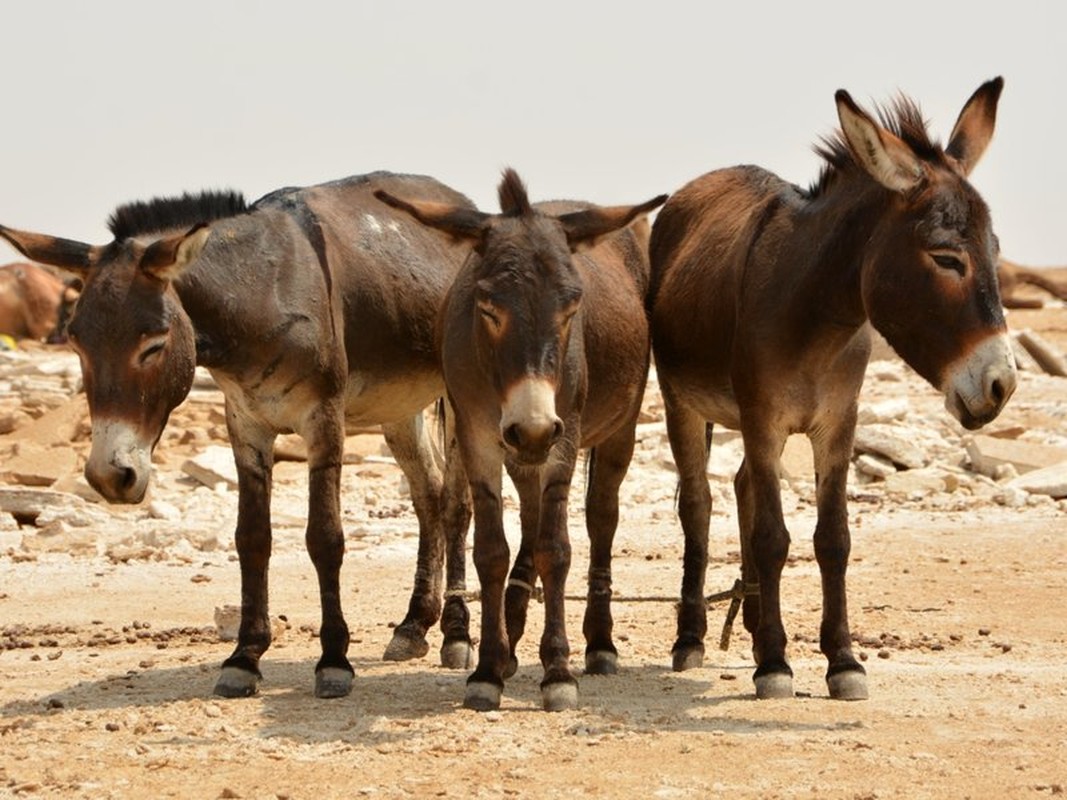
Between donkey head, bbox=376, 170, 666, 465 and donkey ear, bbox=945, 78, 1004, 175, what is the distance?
1572 millimetres

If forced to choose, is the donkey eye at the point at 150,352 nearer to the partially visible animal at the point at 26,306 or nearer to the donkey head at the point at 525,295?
the donkey head at the point at 525,295

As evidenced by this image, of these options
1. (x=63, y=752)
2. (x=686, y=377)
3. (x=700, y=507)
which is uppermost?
(x=686, y=377)

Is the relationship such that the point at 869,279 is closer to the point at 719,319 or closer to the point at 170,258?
the point at 719,319

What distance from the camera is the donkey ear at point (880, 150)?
8.09m

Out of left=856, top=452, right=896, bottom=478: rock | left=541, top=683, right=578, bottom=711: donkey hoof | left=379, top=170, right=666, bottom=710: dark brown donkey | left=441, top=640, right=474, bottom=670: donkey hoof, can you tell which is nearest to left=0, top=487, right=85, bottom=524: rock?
left=441, top=640, right=474, bottom=670: donkey hoof

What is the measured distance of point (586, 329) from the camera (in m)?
9.05

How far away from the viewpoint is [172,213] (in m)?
9.07

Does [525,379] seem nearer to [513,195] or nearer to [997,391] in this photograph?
[513,195]

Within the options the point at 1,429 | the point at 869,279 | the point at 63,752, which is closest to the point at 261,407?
the point at 63,752

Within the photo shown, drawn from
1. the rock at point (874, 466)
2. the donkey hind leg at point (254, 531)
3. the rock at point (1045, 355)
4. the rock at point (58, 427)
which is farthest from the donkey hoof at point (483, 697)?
the rock at point (1045, 355)

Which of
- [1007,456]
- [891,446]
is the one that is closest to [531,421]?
[891,446]

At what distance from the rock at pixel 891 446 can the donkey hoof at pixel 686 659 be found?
8.12 m

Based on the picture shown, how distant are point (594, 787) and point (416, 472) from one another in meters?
4.78

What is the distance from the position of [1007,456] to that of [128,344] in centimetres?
1146
